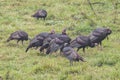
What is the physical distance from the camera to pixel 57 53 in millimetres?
11812

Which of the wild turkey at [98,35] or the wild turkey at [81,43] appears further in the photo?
the wild turkey at [98,35]

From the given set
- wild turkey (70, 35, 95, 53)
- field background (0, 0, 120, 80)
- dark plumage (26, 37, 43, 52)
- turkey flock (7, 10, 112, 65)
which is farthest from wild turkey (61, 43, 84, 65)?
dark plumage (26, 37, 43, 52)

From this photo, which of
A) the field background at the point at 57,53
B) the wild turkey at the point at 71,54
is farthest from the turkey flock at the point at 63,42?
the field background at the point at 57,53

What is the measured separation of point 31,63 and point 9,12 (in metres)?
8.20

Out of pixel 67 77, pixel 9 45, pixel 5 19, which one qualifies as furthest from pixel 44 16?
pixel 67 77

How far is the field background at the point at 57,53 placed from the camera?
9578 millimetres

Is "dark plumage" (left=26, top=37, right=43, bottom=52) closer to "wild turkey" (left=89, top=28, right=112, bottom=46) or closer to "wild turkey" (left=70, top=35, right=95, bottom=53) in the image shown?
"wild turkey" (left=70, top=35, right=95, bottom=53)

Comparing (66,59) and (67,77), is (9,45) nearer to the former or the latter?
(66,59)

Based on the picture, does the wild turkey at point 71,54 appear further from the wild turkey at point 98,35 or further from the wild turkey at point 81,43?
the wild turkey at point 98,35

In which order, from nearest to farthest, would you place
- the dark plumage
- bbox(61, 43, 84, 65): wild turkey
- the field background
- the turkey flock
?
the field background, bbox(61, 43, 84, 65): wild turkey, the turkey flock, the dark plumage

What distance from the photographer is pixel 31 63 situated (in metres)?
10.7

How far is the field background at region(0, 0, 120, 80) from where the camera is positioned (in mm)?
9578

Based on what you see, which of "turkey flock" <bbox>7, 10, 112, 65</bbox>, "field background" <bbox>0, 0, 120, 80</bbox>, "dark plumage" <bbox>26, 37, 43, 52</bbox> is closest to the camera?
"field background" <bbox>0, 0, 120, 80</bbox>

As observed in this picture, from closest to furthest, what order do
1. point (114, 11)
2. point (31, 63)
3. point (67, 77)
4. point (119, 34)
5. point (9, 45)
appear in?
point (67, 77) < point (31, 63) < point (9, 45) < point (119, 34) < point (114, 11)
